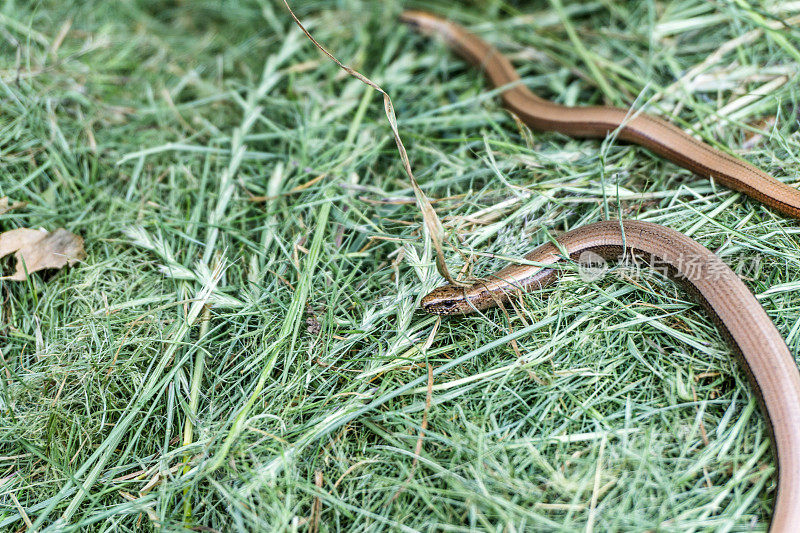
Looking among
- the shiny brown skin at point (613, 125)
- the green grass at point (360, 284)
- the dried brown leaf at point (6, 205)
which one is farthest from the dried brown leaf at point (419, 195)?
the dried brown leaf at point (6, 205)

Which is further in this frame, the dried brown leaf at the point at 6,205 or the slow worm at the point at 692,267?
the dried brown leaf at the point at 6,205

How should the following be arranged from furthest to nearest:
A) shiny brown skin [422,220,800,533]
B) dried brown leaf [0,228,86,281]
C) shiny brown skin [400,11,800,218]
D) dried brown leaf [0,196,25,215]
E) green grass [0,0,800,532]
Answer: dried brown leaf [0,196,25,215] → dried brown leaf [0,228,86,281] → shiny brown skin [400,11,800,218] → green grass [0,0,800,532] → shiny brown skin [422,220,800,533]

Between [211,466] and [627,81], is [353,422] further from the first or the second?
[627,81]

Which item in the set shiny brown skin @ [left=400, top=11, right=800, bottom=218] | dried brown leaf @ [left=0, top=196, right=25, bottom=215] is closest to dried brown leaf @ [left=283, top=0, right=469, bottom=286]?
shiny brown skin @ [left=400, top=11, right=800, bottom=218]

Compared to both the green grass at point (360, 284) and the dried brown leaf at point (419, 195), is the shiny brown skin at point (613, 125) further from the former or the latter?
the dried brown leaf at point (419, 195)

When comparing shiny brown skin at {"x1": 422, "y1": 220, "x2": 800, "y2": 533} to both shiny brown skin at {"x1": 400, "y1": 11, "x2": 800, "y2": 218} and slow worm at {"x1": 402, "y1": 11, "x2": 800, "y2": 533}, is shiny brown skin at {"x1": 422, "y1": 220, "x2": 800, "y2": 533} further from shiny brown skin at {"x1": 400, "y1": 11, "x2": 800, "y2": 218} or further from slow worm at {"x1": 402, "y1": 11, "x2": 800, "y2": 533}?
shiny brown skin at {"x1": 400, "y1": 11, "x2": 800, "y2": 218}

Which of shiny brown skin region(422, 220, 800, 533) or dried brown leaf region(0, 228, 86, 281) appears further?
dried brown leaf region(0, 228, 86, 281)
